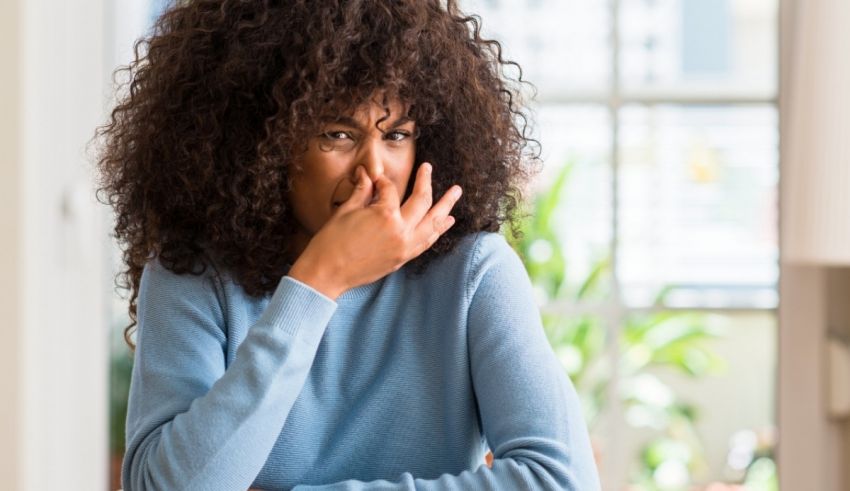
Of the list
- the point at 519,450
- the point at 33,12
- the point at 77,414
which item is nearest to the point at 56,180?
the point at 33,12

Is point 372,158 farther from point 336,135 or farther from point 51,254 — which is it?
point 51,254

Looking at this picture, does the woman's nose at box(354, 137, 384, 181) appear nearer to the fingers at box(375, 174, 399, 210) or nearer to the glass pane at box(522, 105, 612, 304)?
the fingers at box(375, 174, 399, 210)

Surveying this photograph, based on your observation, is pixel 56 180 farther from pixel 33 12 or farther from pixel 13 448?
pixel 13 448

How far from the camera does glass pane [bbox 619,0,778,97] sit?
10.1ft

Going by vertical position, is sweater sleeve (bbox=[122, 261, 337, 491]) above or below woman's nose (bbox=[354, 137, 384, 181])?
below

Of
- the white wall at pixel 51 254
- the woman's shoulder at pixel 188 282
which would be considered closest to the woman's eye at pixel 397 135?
the woman's shoulder at pixel 188 282

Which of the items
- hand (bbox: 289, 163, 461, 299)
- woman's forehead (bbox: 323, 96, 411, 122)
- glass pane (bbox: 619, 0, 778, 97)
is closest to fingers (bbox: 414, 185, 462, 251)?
hand (bbox: 289, 163, 461, 299)

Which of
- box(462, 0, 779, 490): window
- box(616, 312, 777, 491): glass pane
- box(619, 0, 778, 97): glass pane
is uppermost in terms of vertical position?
box(619, 0, 778, 97): glass pane

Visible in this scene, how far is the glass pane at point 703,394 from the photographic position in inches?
122

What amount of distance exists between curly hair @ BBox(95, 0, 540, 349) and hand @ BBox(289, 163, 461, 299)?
8cm

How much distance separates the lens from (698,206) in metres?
3.15

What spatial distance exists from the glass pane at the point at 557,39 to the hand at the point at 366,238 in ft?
6.00

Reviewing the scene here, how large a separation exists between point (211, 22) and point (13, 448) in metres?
1.65

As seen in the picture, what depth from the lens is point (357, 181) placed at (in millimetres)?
1345
